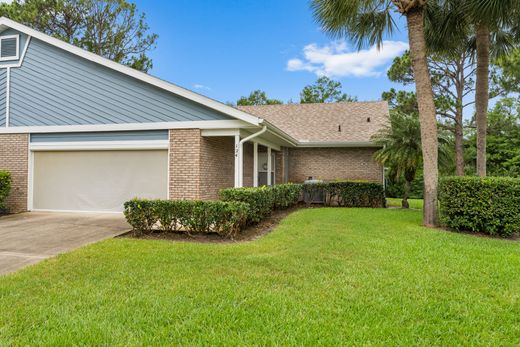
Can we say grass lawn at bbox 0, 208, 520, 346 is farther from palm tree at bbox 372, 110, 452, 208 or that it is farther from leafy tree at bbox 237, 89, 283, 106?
leafy tree at bbox 237, 89, 283, 106

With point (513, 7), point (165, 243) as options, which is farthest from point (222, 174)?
point (513, 7)

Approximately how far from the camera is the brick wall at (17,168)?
1054cm

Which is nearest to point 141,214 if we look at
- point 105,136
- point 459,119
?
point 105,136

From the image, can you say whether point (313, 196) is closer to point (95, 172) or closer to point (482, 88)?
point (482, 88)

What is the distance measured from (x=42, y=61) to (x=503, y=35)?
49.0 ft

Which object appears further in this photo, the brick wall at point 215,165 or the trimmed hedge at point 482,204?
the brick wall at point 215,165

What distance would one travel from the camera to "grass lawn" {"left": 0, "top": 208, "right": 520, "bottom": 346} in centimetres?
294

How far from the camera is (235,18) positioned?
18391 millimetres

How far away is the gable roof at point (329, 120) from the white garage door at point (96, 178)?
7365mm

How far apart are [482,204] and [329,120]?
33.8 ft

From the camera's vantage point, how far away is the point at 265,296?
3713 millimetres

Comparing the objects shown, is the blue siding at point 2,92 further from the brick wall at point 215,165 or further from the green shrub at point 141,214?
the green shrub at point 141,214

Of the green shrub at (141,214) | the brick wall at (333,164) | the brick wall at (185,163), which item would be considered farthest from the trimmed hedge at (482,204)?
the brick wall at (333,164)

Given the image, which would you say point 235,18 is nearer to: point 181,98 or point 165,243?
point 181,98
